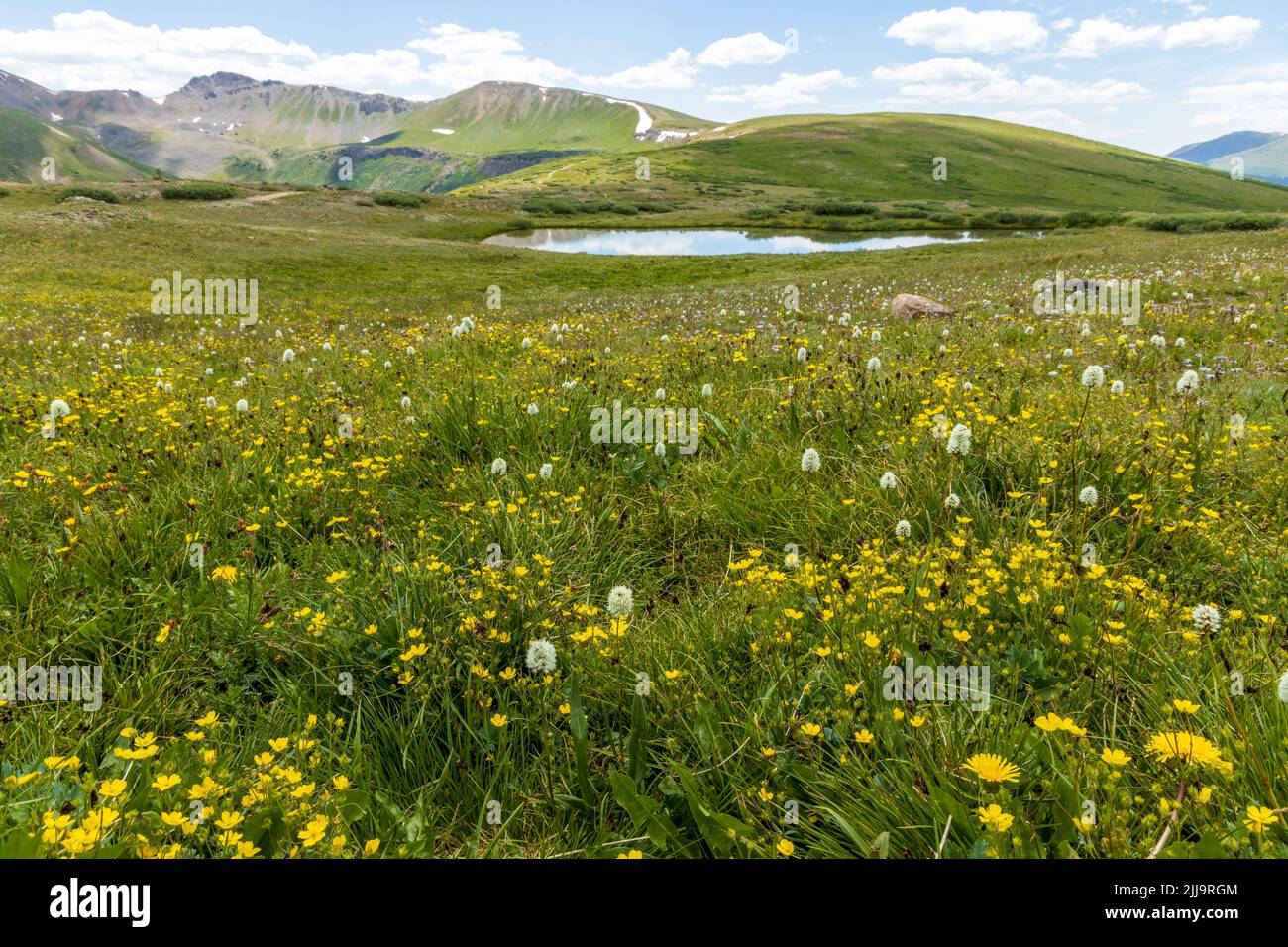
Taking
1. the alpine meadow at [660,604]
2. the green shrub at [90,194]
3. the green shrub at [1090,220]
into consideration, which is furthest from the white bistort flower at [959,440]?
the green shrub at [1090,220]

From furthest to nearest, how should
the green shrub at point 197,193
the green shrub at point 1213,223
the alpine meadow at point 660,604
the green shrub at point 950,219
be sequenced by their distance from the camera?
the green shrub at point 950,219 < the green shrub at point 197,193 < the green shrub at point 1213,223 < the alpine meadow at point 660,604

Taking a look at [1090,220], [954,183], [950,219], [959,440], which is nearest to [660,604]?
[959,440]

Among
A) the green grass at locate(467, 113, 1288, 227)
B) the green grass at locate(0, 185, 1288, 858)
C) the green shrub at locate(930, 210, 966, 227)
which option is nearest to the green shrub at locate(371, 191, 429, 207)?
the green grass at locate(467, 113, 1288, 227)

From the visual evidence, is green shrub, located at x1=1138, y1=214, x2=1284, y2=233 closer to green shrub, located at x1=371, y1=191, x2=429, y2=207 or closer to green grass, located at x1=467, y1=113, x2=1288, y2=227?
green grass, located at x1=467, y1=113, x2=1288, y2=227

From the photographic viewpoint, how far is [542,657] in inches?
133

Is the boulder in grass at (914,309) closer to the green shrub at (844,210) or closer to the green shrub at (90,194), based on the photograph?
the green shrub at (90,194)

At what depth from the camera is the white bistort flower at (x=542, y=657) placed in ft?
11.0

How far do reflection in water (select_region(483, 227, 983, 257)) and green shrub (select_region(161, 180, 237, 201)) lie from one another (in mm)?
35691

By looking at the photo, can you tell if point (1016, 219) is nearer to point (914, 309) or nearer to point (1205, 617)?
point (914, 309)

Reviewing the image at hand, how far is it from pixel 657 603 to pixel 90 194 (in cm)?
9187

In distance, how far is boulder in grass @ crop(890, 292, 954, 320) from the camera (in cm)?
1367

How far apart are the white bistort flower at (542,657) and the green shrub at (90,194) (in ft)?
284
